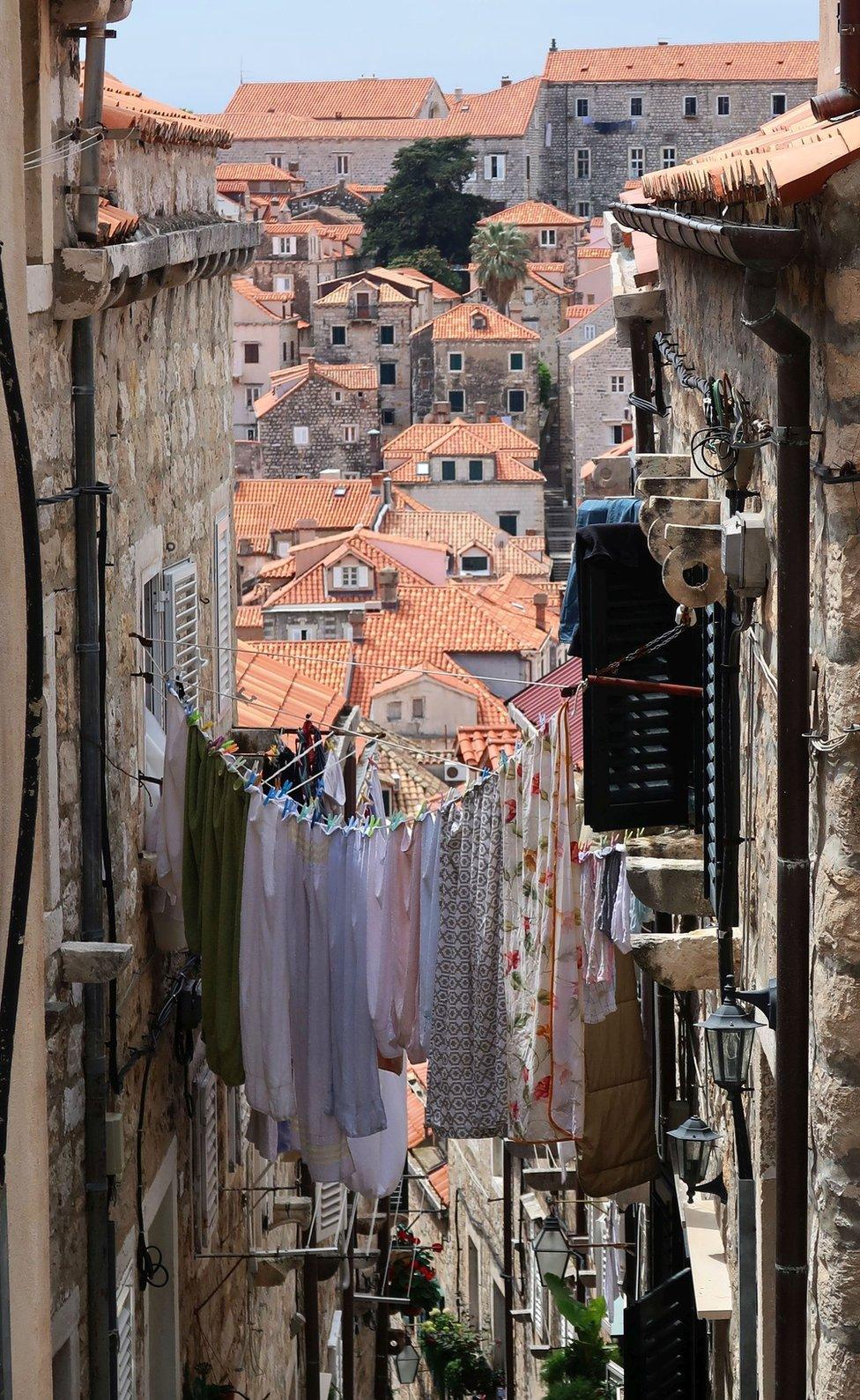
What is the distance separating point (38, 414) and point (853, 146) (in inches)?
173

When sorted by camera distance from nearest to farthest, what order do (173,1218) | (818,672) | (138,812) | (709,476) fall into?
(818,672)
(709,476)
(138,812)
(173,1218)

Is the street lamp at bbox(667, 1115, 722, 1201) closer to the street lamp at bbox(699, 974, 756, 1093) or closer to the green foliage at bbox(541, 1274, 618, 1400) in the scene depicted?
the street lamp at bbox(699, 974, 756, 1093)

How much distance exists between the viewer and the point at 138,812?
1074 centimetres

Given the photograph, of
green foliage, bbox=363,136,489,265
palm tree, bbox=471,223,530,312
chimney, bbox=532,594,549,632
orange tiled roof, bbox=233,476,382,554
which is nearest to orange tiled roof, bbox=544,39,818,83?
green foliage, bbox=363,136,489,265

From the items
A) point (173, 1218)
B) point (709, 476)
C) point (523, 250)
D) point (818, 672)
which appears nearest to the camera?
point (818, 672)

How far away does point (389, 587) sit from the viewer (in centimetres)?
5409

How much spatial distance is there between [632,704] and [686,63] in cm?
12196

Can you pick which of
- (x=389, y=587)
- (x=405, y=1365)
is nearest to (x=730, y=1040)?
(x=405, y=1365)

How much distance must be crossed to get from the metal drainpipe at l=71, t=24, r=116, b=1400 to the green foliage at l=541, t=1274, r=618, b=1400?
4.69 metres

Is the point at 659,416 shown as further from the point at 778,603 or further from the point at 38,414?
the point at 778,603

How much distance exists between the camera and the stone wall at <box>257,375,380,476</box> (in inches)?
3157

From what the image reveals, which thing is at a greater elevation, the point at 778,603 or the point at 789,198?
the point at 789,198

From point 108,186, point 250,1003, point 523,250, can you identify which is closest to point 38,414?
point 108,186

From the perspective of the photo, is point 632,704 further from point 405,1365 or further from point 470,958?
point 405,1365
